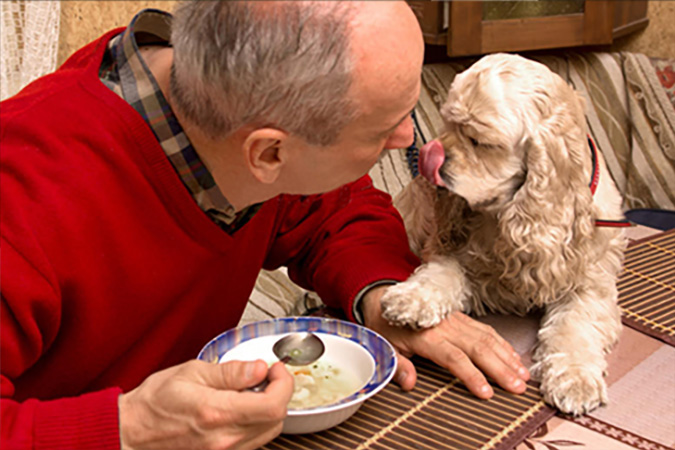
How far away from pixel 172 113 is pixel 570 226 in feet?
2.26

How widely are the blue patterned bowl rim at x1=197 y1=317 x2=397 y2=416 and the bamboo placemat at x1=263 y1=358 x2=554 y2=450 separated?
7 centimetres

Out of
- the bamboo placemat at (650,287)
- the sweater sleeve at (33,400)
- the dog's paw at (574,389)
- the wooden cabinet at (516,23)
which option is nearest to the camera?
the sweater sleeve at (33,400)

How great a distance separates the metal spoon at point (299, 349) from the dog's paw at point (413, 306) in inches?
6.7

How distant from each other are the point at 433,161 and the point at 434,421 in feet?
1.50

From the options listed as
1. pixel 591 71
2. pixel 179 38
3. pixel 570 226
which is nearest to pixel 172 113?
pixel 179 38

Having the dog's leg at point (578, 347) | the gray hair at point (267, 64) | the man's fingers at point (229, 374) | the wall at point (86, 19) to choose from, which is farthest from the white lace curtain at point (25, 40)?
the dog's leg at point (578, 347)

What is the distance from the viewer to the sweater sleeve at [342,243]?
1.29 metres

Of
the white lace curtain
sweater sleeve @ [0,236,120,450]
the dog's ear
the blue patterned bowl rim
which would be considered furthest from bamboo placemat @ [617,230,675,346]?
the white lace curtain

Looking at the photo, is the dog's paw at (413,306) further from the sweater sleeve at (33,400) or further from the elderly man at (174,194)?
the sweater sleeve at (33,400)

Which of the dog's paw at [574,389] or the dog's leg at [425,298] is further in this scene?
the dog's leg at [425,298]

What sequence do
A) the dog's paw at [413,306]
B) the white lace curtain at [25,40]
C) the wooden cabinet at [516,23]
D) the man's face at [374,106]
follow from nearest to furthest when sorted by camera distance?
the man's face at [374,106] < the dog's paw at [413,306] < the white lace curtain at [25,40] < the wooden cabinet at [516,23]

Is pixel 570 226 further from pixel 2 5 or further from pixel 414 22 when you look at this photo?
pixel 2 5

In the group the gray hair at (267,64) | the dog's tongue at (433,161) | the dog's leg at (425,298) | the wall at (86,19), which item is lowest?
the dog's leg at (425,298)

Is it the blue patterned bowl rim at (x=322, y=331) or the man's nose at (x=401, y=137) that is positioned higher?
the man's nose at (x=401, y=137)
